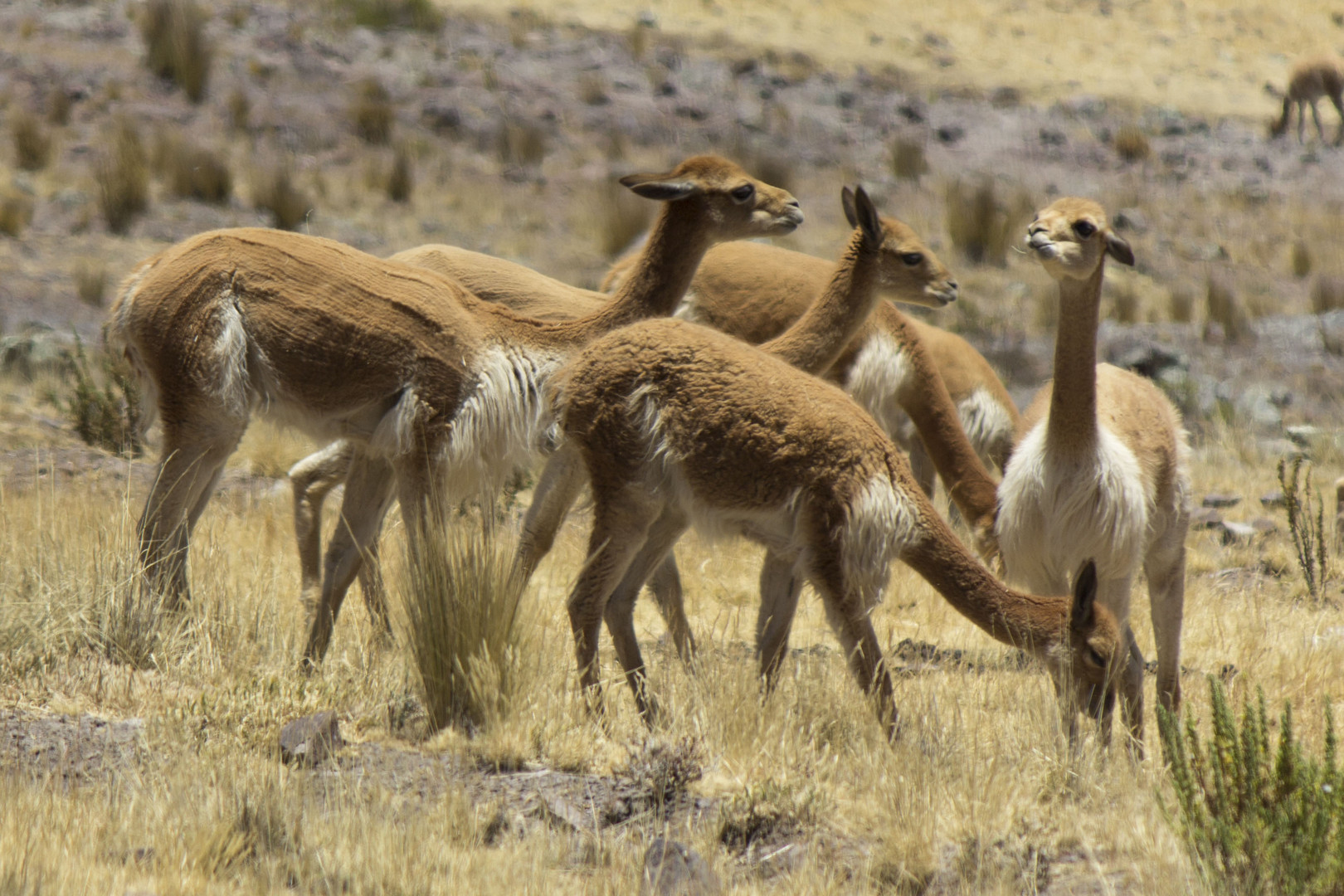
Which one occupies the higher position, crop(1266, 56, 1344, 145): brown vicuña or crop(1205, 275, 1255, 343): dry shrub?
crop(1266, 56, 1344, 145): brown vicuña

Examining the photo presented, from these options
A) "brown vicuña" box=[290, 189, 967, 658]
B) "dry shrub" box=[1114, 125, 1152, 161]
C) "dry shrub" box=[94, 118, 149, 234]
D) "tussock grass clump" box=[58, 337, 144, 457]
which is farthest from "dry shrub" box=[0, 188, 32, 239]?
"dry shrub" box=[1114, 125, 1152, 161]

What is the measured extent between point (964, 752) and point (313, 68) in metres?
19.4

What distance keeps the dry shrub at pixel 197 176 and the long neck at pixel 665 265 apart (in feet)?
36.5

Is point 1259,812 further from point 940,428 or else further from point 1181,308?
point 1181,308

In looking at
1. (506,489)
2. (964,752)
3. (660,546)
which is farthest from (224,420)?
(506,489)

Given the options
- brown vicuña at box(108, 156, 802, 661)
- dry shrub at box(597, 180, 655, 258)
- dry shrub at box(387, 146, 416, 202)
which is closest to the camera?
brown vicuña at box(108, 156, 802, 661)

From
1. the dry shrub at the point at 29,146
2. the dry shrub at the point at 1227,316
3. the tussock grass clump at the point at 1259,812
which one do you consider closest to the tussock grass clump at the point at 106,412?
the tussock grass clump at the point at 1259,812

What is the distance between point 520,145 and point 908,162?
19.8 feet

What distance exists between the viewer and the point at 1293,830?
11.8ft

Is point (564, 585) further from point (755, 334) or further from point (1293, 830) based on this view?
point (1293, 830)

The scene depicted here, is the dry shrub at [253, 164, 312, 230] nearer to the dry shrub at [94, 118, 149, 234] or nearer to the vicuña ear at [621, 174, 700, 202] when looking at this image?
the dry shrub at [94, 118, 149, 234]

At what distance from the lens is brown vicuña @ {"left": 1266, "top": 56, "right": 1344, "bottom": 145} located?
87.6 feet

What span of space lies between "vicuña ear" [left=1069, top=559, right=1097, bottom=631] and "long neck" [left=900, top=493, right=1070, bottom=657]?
64mm

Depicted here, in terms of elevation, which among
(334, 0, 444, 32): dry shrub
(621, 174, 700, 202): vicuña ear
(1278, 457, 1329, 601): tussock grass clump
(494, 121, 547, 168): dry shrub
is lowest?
(494, 121, 547, 168): dry shrub
